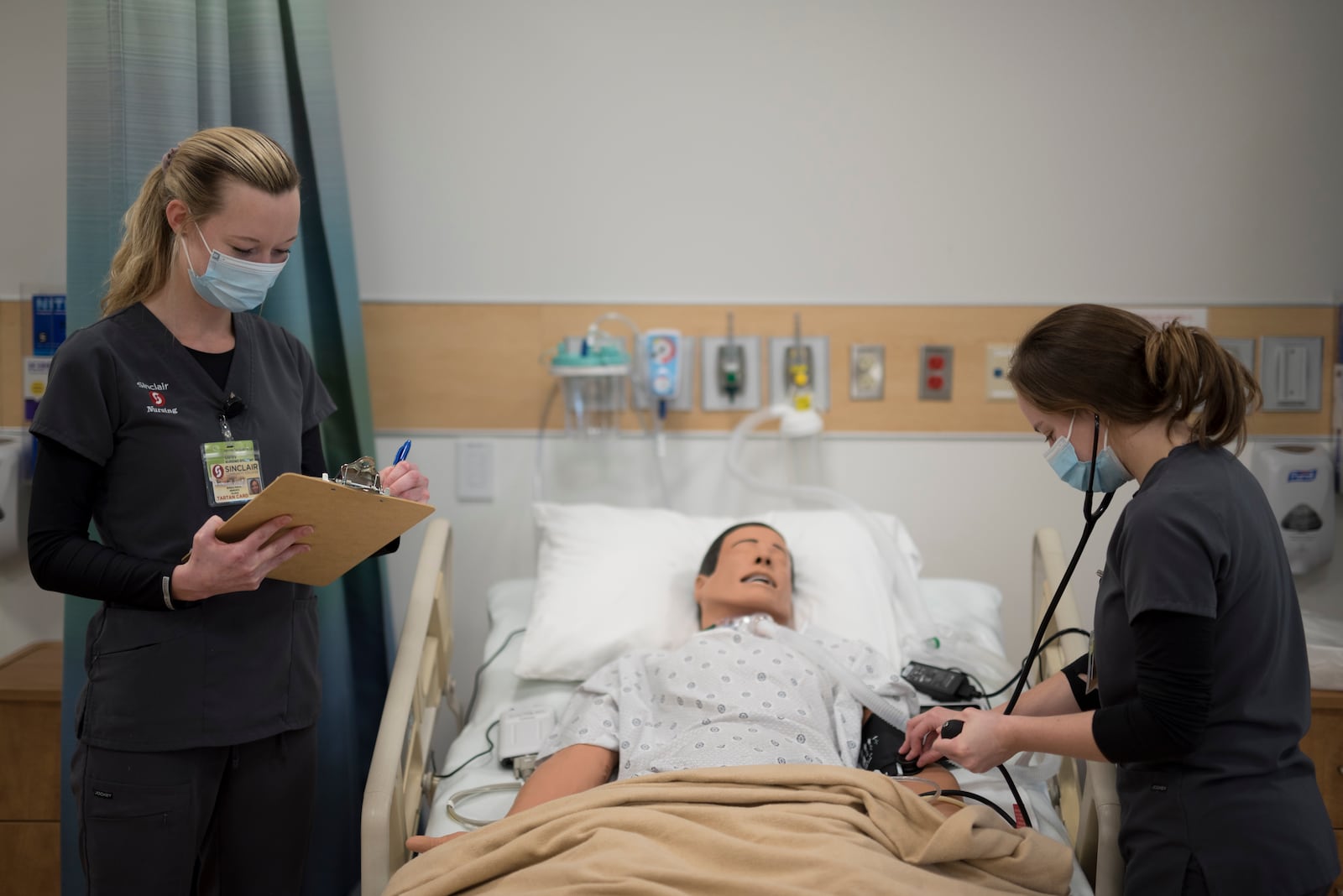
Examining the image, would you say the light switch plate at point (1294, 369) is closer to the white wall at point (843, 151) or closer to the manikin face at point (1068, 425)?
the white wall at point (843, 151)

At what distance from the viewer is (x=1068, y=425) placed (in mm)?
1405

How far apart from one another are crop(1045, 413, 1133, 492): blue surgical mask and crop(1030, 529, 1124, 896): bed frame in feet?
1.52

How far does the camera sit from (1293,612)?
1.33 meters

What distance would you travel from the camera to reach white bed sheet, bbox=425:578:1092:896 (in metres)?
1.81

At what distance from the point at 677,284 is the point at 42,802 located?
1.86 meters

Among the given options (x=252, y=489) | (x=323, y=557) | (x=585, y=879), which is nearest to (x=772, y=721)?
(x=585, y=879)

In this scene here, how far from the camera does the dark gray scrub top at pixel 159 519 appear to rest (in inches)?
55.0

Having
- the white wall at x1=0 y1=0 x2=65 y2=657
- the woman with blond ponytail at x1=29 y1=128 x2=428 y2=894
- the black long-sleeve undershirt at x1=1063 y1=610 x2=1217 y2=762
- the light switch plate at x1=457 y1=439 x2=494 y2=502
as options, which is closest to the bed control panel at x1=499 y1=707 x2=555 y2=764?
the woman with blond ponytail at x1=29 y1=128 x2=428 y2=894

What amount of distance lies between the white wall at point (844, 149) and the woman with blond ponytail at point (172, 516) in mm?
1177

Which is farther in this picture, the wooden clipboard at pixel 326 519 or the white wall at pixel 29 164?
the white wall at pixel 29 164

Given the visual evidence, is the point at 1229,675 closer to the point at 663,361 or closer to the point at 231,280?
the point at 231,280

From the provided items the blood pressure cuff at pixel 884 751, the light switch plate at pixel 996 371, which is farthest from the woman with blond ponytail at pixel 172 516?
the light switch plate at pixel 996 371

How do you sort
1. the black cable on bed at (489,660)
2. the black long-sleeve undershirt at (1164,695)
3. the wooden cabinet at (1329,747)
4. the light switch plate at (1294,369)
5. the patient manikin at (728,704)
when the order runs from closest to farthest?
1. the black long-sleeve undershirt at (1164,695)
2. the patient manikin at (728,704)
3. the wooden cabinet at (1329,747)
4. the black cable on bed at (489,660)
5. the light switch plate at (1294,369)

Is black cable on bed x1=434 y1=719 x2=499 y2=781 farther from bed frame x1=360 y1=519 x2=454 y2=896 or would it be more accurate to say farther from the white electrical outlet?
the white electrical outlet
